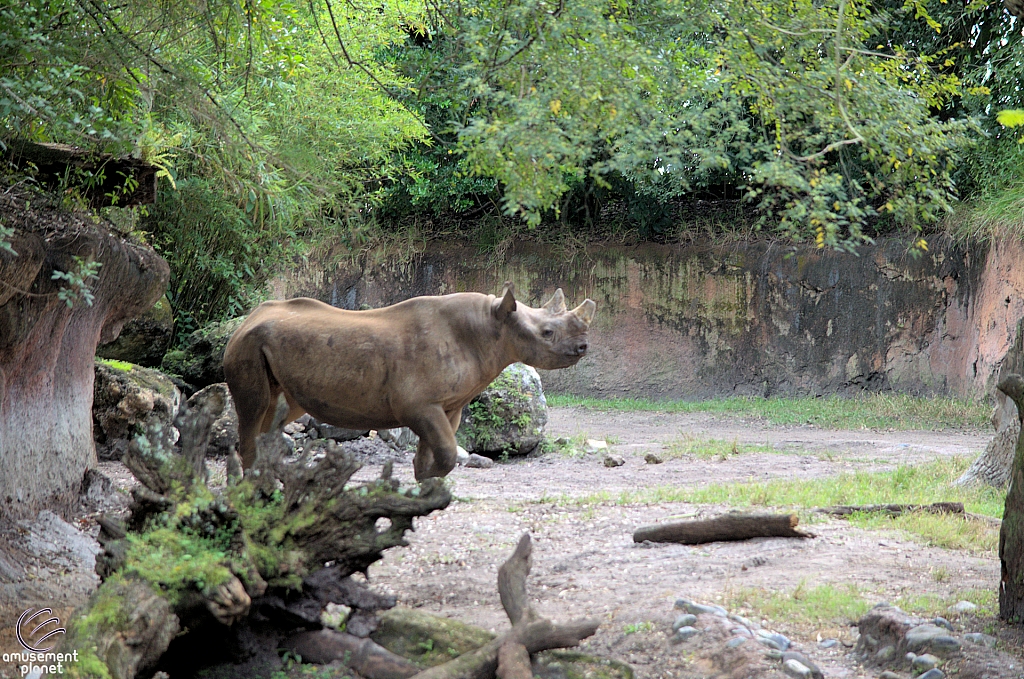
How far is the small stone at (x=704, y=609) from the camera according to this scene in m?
3.91

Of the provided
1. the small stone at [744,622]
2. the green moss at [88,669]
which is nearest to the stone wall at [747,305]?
the small stone at [744,622]

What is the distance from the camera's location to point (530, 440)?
9695 millimetres

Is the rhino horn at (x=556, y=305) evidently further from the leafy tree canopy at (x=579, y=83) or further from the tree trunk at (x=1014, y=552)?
the tree trunk at (x=1014, y=552)

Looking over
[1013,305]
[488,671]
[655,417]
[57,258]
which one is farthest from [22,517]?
[1013,305]

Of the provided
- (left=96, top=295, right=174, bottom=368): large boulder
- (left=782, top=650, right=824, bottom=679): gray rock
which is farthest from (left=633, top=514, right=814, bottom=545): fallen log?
(left=96, top=295, right=174, bottom=368): large boulder

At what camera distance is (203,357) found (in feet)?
31.2

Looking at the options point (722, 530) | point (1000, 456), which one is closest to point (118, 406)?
point (722, 530)

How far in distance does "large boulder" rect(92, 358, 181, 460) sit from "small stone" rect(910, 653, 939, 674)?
600 cm

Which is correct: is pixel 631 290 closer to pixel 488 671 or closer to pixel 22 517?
pixel 22 517

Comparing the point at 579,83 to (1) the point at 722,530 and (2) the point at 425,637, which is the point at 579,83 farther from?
→ (1) the point at 722,530

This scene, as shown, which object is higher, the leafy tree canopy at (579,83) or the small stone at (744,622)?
the leafy tree canopy at (579,83)

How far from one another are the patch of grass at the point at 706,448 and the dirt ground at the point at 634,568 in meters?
1.17

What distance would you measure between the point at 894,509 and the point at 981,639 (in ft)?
8.35

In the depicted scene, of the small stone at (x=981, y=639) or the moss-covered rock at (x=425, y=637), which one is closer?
the moss-covered rock at (x=425, y=637)
